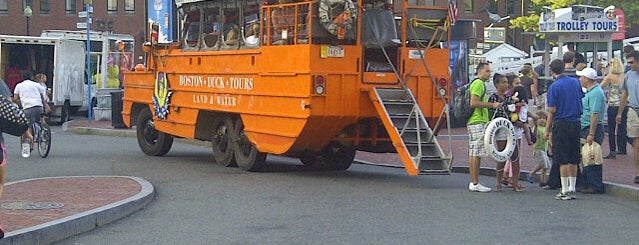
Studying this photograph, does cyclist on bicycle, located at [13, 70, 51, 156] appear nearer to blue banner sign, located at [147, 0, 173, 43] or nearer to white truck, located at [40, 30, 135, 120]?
blue banner sign, located at [147, 0, 173, 43]

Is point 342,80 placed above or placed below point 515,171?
above

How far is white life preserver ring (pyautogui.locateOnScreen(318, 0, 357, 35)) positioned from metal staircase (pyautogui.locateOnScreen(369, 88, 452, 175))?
1001mm

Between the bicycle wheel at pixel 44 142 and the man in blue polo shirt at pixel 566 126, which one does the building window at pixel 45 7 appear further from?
the man in blue polo shirt at pixel 566 126

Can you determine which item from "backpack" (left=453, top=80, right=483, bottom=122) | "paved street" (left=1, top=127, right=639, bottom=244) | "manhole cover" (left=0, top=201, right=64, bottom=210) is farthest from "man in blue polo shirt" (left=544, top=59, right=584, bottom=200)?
"backpack" (left=453, top=80, right=483, bottom=122)

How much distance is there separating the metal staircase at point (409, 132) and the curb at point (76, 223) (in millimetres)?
3463

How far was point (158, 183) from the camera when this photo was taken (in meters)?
14.9

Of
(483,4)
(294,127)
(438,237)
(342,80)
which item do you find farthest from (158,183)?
(483,4)

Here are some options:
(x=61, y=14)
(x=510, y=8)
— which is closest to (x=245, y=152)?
(x=510, y=8)

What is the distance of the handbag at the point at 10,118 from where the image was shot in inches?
356

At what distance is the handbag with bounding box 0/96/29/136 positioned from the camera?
903cm

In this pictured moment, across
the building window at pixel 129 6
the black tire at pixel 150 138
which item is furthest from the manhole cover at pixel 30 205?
the building window at pixel 129 6

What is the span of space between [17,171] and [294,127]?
189 inches

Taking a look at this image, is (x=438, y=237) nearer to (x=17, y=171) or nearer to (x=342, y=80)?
(x=342, y=80)

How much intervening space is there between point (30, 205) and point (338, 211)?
133 inches
